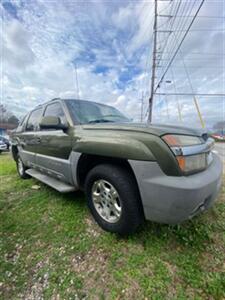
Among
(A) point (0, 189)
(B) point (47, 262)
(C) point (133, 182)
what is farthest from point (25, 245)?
(A) point (0, 189)

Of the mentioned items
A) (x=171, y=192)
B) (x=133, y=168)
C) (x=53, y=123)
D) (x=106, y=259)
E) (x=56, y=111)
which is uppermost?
(x=56, y=111)

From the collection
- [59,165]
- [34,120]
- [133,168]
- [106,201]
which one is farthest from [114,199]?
[34,120]

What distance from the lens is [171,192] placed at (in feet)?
5.15

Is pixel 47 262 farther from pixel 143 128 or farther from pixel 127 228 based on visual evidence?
pixel 143 128

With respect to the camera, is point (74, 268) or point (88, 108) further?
point (88, 108)

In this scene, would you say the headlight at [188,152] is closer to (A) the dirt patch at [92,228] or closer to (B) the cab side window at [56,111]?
(A) the dirt patch at [92,228]

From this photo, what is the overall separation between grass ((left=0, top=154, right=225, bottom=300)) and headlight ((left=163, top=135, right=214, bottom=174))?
0.90 metres

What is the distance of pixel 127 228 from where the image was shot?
1.96m

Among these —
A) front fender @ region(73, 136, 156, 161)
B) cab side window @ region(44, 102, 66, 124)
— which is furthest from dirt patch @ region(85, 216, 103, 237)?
cab side window @ region(44, 102, 66, 124)

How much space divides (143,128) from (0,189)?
3.84 m

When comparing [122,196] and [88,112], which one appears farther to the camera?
[88,112]

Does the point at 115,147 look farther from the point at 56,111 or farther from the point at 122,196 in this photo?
the point at 56,111

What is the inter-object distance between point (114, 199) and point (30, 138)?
277 centimetres

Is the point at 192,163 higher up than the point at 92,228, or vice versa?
the point at 192,163
